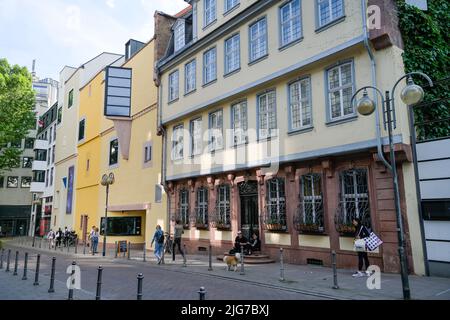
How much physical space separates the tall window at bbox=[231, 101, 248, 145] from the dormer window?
7088 mm

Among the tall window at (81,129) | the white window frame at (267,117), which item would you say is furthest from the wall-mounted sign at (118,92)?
the white window frame at (267,117)

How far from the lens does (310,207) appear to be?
49.8ft

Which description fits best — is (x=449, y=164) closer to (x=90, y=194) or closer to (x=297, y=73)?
(x=297, y=73)

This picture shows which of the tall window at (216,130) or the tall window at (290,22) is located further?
the tall window at (216,130)

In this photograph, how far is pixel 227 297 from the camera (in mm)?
9477

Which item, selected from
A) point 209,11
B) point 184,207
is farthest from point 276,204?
point 209,11

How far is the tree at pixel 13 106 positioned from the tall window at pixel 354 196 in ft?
89.2

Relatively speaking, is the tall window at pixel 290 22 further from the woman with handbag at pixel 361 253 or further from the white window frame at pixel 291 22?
the woman with handbag at pixel 361 253

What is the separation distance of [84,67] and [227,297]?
35.2 metres

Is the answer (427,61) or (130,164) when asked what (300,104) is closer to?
(427,61)

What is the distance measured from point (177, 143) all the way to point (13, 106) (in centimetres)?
1652

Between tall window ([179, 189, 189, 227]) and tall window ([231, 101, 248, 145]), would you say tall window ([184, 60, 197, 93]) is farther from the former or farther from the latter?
tall window ([179, 189, 189, 227])

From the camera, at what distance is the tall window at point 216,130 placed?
19891 millimetres
